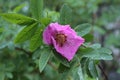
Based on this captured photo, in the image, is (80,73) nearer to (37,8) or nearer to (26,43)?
(37,8)

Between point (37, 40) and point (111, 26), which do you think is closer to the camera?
point (37, 40)

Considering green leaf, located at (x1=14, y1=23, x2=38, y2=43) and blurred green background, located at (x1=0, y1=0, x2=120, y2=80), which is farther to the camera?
blurred green background, located at (x1=0, y1=0, x2=120, y2=80)

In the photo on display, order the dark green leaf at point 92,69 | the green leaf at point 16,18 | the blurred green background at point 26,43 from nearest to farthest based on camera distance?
the green leaf at point 16,18
the dark green leaf at point 92,69
the blurred green background at point 26,43

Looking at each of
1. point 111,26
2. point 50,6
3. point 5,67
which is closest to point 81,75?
point 5,67

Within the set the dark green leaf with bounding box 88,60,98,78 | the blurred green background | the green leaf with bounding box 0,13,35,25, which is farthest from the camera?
the blurred green background

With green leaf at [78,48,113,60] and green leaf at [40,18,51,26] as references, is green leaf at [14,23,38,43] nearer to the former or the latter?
green leaf at [40,18,51,26]

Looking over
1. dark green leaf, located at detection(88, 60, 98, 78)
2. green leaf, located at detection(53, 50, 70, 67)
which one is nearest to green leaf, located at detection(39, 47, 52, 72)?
green leaf, located at detection(53, 50, 70, 67)

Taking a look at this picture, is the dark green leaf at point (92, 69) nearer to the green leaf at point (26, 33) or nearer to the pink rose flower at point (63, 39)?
the pink rose flower at point (63, 39)

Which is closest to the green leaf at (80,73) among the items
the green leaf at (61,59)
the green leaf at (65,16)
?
the green leaf at (61,59)

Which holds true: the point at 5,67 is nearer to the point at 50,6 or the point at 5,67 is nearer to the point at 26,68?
the point at 26,68
